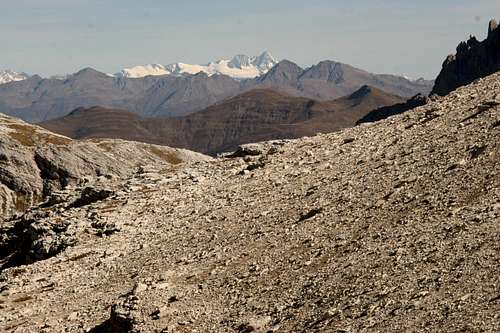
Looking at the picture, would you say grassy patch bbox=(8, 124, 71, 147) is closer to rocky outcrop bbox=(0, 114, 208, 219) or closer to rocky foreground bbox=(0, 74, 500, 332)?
rocky outcrop bbox=(0, 114, 208, 219)

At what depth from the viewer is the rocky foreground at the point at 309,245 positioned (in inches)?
824

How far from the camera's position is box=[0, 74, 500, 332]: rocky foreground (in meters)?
20.9

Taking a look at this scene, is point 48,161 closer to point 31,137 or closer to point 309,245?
point 31,137

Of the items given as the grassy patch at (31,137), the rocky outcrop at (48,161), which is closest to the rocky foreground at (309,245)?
the rocky outcrop at (48,161)

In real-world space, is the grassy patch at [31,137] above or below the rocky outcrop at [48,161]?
above

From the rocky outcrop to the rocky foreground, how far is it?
83.7m

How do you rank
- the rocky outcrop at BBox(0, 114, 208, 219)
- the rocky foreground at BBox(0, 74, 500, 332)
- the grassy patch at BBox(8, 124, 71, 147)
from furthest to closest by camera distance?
the grassy patch at BBox(8, 124, 71, 147), the rocky outcrop at BBox(0, 114, 208, 219), the rocky foreground at BBox(0, 74, 500, 332)

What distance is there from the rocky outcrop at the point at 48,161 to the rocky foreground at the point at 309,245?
83.7m

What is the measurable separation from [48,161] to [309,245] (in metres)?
121

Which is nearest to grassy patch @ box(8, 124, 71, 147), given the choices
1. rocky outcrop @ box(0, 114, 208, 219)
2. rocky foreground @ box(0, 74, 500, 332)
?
rocky outcrop @ box(0, 114, 208, 219)

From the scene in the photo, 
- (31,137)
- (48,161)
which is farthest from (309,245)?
(31,137)

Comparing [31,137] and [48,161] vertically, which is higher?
[31,137]

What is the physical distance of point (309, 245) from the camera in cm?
2788

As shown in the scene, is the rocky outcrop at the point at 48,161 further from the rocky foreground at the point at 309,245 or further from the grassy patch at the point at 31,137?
the rocky foreground at the point at 309,245
